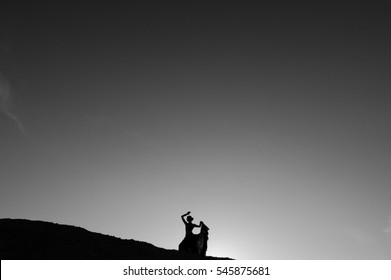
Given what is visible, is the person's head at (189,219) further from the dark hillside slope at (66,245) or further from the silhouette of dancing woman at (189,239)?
the dark hillside slope at (66,245)

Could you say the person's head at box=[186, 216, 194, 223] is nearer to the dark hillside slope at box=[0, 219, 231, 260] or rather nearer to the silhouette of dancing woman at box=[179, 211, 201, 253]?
→ the silhouette of dancing woman at box=[179, 211, 201, 253]

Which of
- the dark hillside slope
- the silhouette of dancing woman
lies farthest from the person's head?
the dark hillside slope

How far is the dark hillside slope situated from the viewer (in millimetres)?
21688

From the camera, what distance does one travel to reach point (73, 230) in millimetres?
27734

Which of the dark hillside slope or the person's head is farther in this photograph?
the person's head

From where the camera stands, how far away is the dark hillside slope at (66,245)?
21.7 meters

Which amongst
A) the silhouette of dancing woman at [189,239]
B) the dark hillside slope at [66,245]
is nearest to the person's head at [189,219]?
the silhouette of dancing woman at [189,239]

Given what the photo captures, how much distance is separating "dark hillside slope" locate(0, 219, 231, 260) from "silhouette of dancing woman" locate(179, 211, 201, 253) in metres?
1.05

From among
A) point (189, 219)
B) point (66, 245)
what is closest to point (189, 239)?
point (189, 219)

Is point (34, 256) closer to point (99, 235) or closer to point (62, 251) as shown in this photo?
point (62, 251)

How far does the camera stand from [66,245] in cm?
2358
